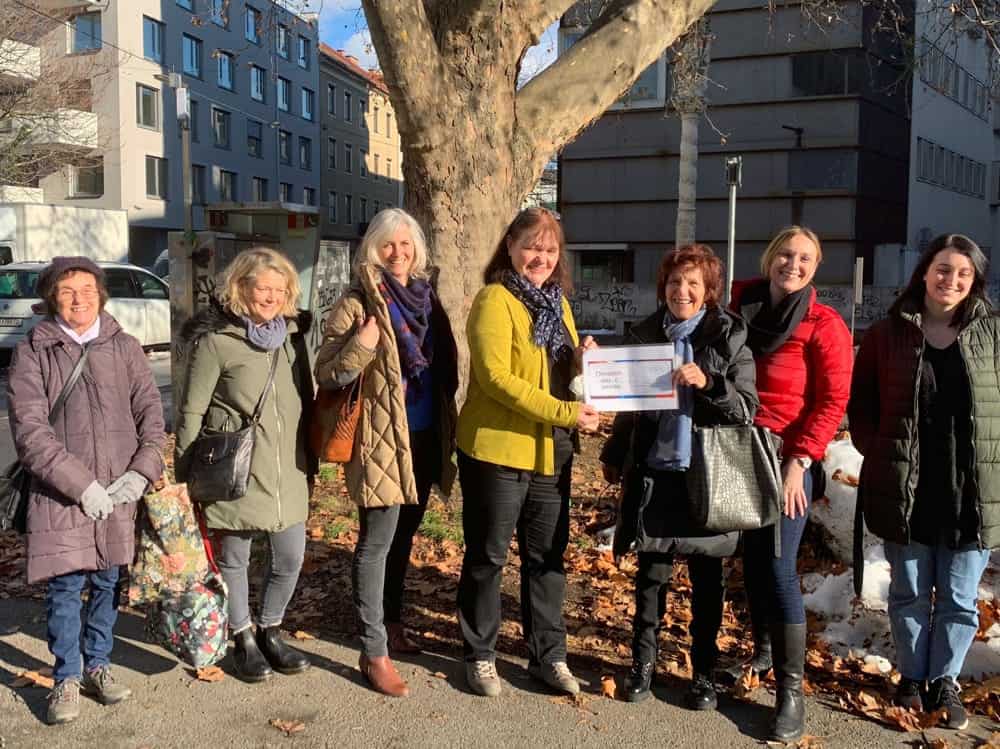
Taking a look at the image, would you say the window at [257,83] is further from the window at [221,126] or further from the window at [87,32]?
the window at [87,32]

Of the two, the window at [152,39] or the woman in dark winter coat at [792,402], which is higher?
the window at [152,39]

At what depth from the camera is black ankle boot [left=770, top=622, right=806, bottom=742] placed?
3611 mm

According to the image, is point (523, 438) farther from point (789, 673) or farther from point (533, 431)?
point (789, 673)

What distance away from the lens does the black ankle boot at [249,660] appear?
4.05 metres

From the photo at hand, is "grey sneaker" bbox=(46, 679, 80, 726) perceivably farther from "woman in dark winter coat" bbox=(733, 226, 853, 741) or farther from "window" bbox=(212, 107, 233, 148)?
"window" bbox=(212, 107, 233, 148)

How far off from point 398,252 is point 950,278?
2189mm

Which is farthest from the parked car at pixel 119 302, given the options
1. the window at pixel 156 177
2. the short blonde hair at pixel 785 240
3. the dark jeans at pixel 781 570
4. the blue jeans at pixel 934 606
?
the window at pixel 156 177

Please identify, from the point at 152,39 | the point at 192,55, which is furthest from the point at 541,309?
the point at 192,55

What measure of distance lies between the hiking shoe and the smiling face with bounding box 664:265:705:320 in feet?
5.86

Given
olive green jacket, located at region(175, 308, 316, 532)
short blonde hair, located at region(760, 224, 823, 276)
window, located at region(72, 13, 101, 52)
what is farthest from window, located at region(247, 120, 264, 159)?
short blonde hair, located at region(760, 224, 823, 276)

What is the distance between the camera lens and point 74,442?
3691mm

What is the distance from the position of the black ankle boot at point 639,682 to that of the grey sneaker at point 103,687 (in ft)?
6.79

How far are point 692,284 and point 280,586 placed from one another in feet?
7.07

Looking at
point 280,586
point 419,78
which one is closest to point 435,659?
point 280,586
